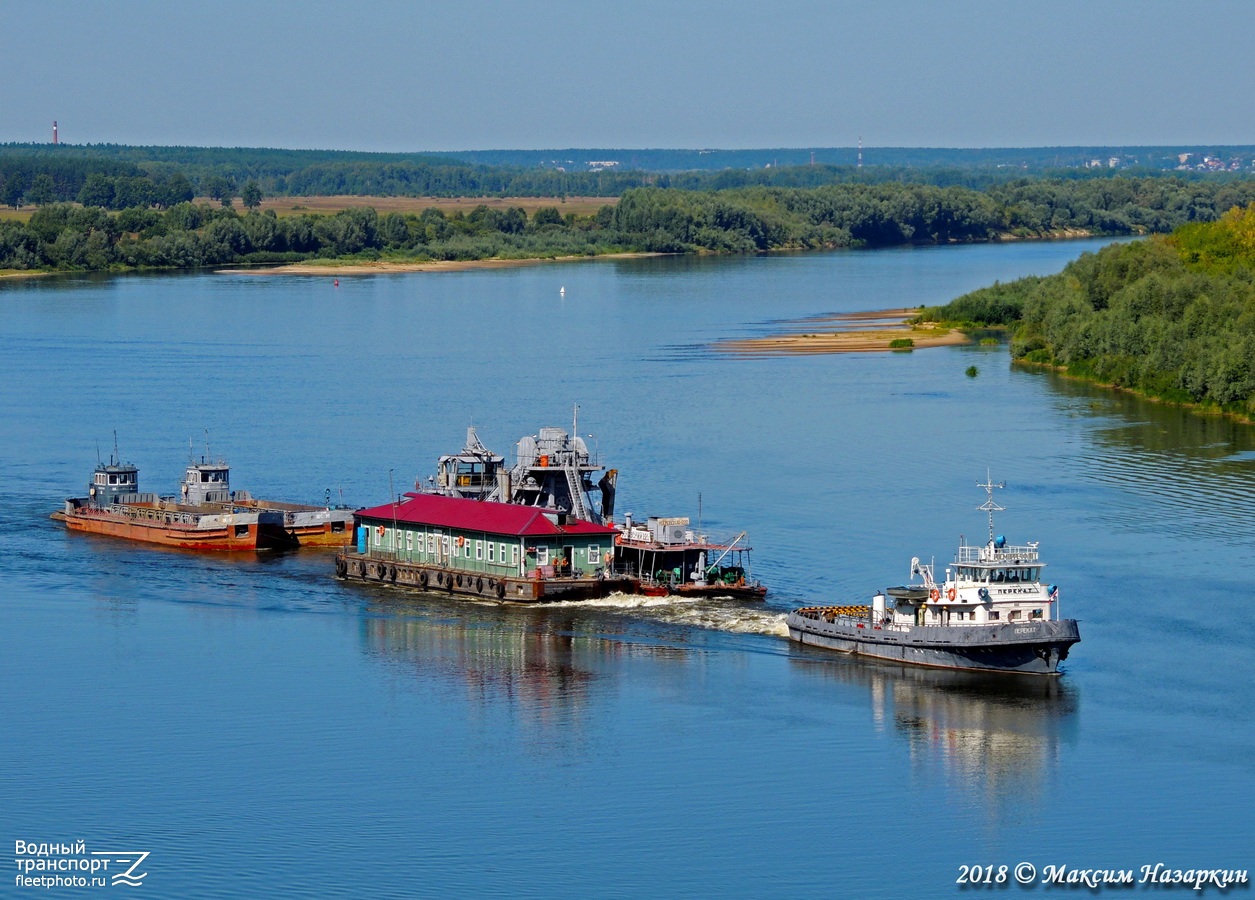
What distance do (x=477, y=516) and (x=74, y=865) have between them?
23.0 metres

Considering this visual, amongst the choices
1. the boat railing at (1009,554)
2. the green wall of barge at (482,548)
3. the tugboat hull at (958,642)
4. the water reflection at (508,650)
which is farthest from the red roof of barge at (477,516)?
the boat railing at (1009,554)

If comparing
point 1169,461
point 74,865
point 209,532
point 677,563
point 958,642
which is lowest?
point 74,865

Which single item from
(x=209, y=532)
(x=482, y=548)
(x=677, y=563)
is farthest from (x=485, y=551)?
(x=209, y=532)

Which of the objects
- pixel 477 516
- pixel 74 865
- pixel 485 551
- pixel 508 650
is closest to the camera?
pixel 74 865

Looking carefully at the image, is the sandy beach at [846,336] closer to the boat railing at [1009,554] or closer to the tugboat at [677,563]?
the tugboat at [677,563]

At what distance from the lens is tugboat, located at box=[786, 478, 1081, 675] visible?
47469mm

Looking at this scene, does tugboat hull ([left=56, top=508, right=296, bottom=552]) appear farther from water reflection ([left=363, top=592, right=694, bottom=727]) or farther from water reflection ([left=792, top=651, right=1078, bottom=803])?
water reflection ([left=792, top=651, right=1078, bottom=803])

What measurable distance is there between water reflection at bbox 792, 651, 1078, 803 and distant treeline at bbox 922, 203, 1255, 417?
152ft

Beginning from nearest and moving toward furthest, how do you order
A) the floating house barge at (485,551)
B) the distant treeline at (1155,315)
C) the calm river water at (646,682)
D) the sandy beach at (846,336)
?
the calm river water at (646,682) < the floating house barge at (485,551) < the distant treeline at (1155,315) < the sandy beach at (846,336)

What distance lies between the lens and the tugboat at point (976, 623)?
156ft

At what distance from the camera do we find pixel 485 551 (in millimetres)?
56875

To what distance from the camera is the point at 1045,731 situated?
43750 millimetres

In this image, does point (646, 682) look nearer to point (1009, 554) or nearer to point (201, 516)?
point (1009, 554)

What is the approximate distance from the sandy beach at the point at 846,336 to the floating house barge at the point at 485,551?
59.0m
